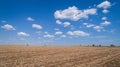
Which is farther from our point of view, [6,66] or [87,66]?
[87,66]

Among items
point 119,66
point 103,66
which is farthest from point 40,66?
point 119,66

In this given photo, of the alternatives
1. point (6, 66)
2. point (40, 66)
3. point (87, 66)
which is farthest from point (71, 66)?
point (6, 66)

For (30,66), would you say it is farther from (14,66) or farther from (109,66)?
(109,66)

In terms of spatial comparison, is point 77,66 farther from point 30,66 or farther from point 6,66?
point 6,66

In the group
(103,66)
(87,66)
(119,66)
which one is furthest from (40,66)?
(119,66)

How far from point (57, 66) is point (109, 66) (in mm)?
5629

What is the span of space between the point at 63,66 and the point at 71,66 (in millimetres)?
857

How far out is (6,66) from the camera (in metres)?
16.2

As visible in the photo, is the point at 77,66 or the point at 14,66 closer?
the point at 14,66

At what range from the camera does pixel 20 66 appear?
1639cm

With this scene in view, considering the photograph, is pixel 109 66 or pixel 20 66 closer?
pixel 20 66

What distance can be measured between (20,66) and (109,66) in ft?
30.8

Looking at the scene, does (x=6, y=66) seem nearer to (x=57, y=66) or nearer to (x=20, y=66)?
(x=20, y=66)

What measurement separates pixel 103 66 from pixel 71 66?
349 centimetres
